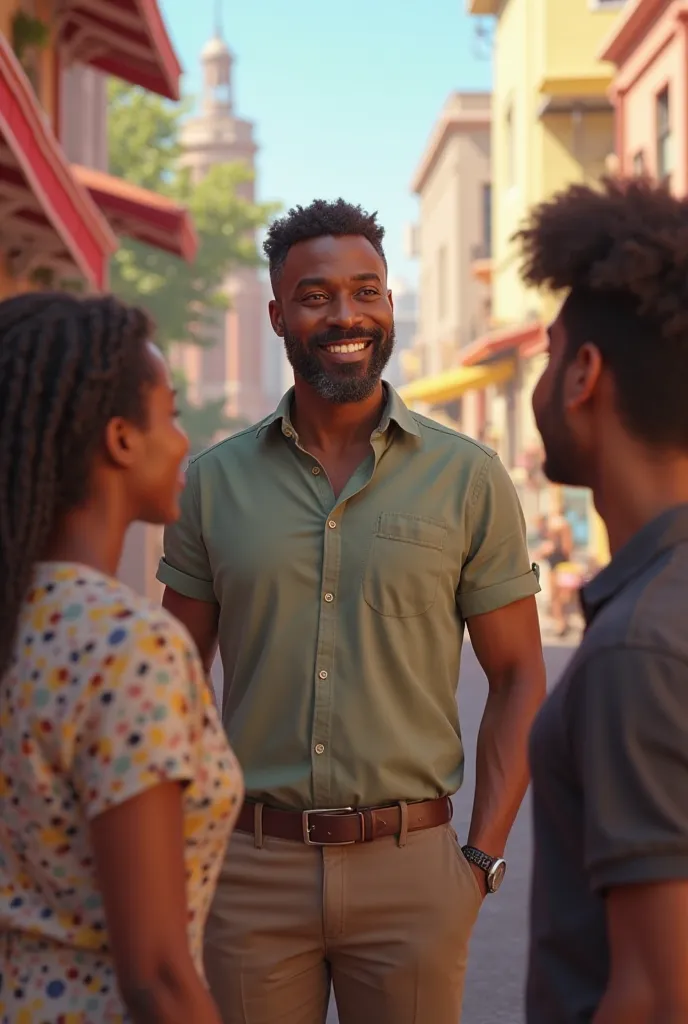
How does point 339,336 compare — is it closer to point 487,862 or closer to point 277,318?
point 277,318

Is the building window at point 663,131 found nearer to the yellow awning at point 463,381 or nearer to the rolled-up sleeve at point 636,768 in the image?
the yellow awning at point 463,381

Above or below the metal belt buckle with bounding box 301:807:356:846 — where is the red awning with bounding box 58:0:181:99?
above

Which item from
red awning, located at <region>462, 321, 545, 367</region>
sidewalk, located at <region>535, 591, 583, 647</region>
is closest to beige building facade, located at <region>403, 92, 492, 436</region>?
red awning, located at <region>462, 321, 545, 367</region>

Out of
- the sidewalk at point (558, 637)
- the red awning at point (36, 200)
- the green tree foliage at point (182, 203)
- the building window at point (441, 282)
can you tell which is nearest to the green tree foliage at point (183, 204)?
the green tree foliage at point (182, 203)

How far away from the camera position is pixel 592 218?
1.89 metres

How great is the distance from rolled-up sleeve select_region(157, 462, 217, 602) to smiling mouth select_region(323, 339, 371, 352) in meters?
0.39

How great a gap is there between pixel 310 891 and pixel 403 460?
90 cm

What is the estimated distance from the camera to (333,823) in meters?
3.02

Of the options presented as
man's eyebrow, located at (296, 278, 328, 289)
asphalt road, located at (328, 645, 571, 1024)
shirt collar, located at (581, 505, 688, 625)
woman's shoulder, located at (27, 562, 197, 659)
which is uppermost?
man's eyebrow, located at (296, 278, 328, 289)

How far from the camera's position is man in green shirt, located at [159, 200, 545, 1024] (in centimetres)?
303

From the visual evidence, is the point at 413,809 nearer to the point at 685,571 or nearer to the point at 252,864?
the point at 252,864

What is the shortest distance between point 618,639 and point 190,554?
69.7 inches

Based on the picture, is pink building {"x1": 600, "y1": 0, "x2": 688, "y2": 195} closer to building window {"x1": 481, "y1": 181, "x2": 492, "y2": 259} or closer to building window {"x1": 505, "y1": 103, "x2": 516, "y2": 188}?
building window {"x1": 505, "y1": 103, "x2": 516, "y2": 188}

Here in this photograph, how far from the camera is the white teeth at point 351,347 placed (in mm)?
3348
